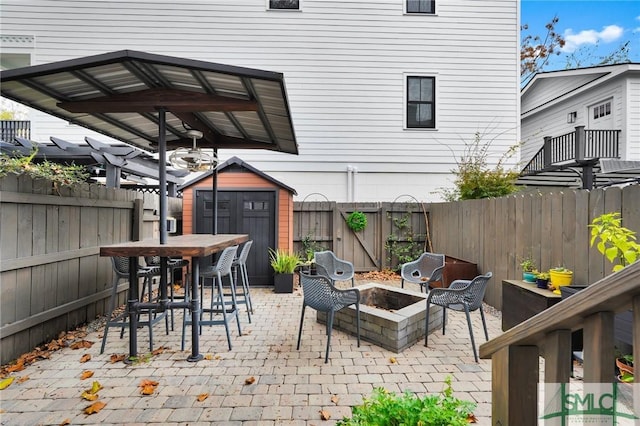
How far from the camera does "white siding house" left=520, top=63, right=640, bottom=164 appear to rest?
9391mm

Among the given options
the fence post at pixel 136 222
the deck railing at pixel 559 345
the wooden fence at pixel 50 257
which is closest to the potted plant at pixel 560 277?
the deck railing at pixel 559 345

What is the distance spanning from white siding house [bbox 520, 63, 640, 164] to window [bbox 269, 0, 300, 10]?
27.0 ft

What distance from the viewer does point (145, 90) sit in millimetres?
3381

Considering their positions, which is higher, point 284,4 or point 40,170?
point 284,4

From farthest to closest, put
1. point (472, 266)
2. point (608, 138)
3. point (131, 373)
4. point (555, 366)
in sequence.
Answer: point (608, 138), point (472, 266), point (131, 373), point (555, 366)

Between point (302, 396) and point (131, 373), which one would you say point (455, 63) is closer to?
point (302, 396)

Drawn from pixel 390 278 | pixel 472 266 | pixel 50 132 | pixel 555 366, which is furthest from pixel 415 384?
pixel 50 132

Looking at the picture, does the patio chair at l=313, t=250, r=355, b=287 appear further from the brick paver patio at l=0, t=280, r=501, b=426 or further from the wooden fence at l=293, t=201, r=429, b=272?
the wooden fence at l=293, t=201, r=429, b=272

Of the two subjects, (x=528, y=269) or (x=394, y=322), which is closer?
(x=394, y=322)

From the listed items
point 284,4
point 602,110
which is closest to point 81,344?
point 284,4

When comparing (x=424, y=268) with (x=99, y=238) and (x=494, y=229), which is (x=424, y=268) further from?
(x=99, y=238)

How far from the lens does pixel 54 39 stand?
8312mm

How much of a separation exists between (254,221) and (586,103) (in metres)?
11.8

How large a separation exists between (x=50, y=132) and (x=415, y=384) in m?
10.5
